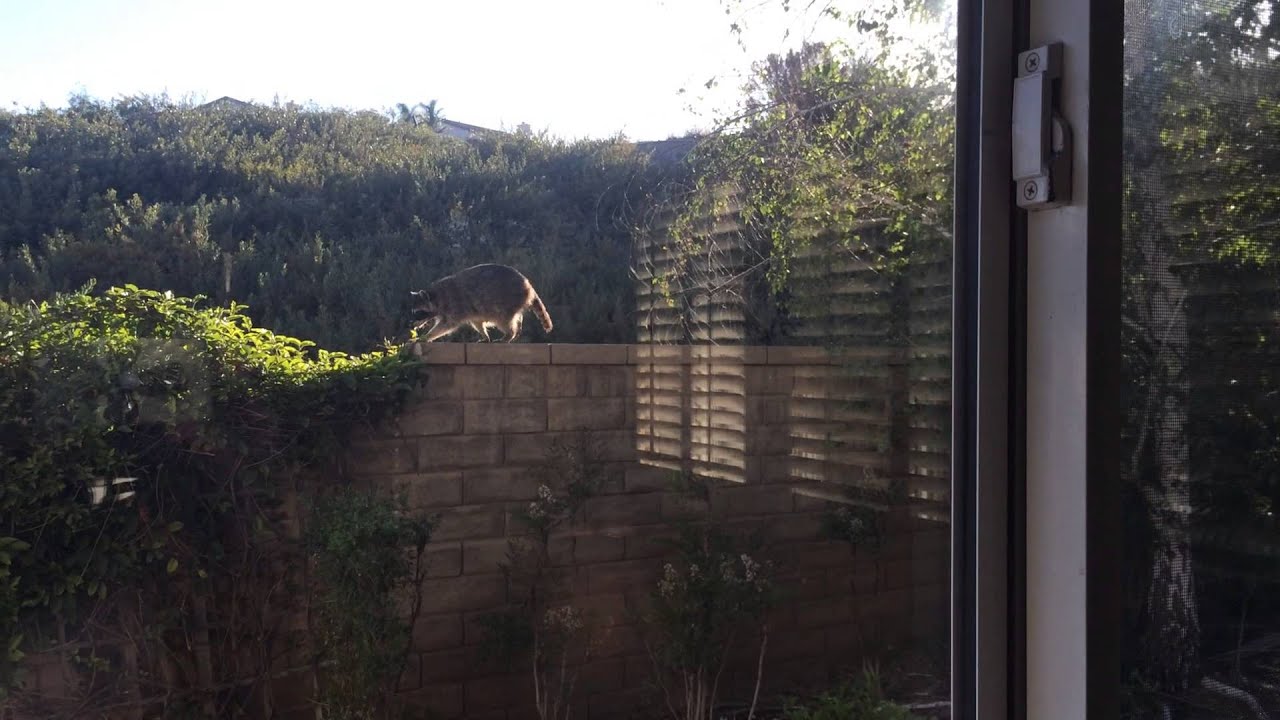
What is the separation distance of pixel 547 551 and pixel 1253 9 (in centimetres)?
192

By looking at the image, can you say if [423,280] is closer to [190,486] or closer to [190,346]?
[190,346]

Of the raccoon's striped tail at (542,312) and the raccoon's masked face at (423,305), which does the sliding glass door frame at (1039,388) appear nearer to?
the raccoon's masked face at (423,305)

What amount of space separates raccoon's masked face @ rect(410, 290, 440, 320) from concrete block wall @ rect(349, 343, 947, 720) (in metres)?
0.10

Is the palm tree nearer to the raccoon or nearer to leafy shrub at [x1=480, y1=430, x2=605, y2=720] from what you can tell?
the raccoon

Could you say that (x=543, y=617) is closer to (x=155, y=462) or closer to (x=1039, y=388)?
(x=155, y=462)

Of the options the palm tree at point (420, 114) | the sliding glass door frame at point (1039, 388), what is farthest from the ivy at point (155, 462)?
the sliding glass door frame at point (1039, 388)

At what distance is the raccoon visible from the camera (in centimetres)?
223

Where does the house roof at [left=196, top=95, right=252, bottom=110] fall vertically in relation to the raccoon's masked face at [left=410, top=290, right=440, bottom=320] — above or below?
above

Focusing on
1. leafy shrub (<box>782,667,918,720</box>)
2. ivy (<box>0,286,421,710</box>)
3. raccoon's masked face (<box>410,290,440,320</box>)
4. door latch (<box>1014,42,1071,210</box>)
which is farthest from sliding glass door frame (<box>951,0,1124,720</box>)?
raccoon's masked face (<box>410,290,440,320</box>)

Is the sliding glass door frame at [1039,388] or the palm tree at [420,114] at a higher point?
the palm tree at [420,114]

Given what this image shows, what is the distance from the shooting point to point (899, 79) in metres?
0.94

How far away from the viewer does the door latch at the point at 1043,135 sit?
23.9 inches

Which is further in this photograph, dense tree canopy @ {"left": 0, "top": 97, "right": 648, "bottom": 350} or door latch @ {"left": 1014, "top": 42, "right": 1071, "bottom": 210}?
dense tree canopy @ {"left": 0, "top": 97, "right": 648, "bottom": 350}

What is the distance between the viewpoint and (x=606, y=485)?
92.4 inches
